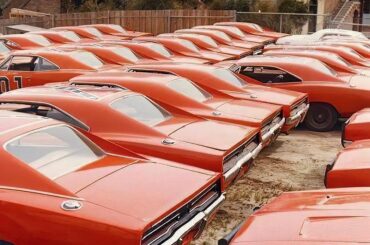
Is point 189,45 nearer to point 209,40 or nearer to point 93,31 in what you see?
point 209,40

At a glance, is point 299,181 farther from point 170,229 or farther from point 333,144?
point 170,229

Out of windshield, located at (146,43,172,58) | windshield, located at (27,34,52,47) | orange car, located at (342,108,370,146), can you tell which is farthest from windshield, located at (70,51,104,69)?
orange car, located at (342,108,370,146)

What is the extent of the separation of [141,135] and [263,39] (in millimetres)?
15201

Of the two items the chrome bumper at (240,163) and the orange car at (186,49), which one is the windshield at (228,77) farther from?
the orange car at (186,49)

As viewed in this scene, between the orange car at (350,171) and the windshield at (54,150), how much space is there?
6.88 feet

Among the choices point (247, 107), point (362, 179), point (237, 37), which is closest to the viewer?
point (362, 179)

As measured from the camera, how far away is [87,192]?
4.30 m

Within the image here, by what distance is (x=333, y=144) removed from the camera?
991cm

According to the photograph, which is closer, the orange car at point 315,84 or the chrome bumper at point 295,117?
the chrome bumper at point 295,117

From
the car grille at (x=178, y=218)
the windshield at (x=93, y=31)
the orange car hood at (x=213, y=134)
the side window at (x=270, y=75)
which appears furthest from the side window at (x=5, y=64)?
the windshield at (x=93, y=31)

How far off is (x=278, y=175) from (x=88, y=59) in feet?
19.4

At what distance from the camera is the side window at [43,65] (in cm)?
1199

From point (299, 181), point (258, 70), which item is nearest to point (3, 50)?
point (258, 70)

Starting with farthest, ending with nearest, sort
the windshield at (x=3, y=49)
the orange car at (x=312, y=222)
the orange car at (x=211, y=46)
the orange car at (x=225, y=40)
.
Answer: the orange car at (x=225, y=40), the orange car at (x=211, y=46), the windshield at (x=3, y=49), the orange car at (x=312, y=222)
